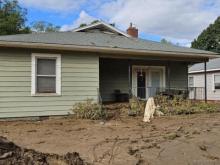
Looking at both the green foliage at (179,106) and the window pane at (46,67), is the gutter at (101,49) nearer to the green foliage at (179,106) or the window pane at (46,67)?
the window pane at (46,67)

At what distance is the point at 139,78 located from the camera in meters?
19.9

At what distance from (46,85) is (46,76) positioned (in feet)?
1.21

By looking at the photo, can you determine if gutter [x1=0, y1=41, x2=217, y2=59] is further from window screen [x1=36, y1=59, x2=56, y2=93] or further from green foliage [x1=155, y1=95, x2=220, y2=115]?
green foliage [x1=155, y1=95, x2=220, y2=115]

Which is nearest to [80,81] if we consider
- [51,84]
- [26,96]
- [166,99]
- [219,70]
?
[51,84]

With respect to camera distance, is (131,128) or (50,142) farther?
(131,128)

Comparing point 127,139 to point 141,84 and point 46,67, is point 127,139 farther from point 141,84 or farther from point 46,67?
point 141,84

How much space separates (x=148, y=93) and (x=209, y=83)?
390 inches

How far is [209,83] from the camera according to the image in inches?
1088

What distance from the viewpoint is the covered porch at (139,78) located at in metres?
18.6

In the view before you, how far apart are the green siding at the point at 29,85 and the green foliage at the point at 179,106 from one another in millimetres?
3065

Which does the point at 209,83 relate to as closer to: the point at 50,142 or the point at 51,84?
the point at 51,84

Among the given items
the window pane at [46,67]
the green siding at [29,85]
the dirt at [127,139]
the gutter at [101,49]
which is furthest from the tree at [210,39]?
the window pane at [46,67]

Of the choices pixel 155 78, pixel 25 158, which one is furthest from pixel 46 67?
pixel 25 158

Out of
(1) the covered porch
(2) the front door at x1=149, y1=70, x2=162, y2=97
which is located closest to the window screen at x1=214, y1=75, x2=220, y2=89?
(1) the covered porch
